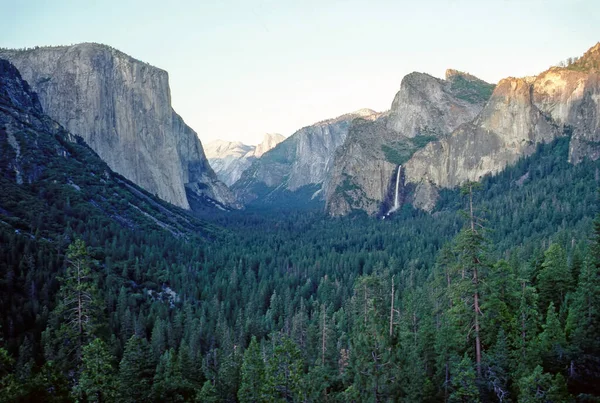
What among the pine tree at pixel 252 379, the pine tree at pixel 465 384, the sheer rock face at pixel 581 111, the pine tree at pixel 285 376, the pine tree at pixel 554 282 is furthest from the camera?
the sheer rock face at pixel 581 111

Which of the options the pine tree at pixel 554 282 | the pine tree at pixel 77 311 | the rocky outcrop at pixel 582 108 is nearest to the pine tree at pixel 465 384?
the pine tree at pixel 554 282

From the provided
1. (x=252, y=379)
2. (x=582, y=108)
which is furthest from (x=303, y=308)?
(x=582, y=108)

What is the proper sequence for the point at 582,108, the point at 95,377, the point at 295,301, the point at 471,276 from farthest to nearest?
the point at 582,108, the point at 295,301, the point at 471,276, the point at 95,377

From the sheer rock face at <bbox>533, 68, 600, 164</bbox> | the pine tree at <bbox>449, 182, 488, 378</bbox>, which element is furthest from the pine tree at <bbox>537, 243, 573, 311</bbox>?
the sheer rock face at <bbox>533, 68, 600, 164</bbox>

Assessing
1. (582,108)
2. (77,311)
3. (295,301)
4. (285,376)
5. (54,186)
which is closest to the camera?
(77,311)

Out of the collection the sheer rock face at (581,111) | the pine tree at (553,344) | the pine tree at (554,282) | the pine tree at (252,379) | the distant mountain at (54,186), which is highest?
the sheer rock face at (581,111)

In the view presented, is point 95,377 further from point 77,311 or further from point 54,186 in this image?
point 54,186

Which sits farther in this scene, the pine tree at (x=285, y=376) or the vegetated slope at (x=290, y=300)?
the pine tree at (x=285, y=376)

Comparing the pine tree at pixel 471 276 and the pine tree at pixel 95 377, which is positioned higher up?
the pine tree at pixel 471 276

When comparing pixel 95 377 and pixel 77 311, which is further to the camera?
pixel 77 311

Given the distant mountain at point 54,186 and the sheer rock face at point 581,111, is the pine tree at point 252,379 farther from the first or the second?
the sheer rock face at point 581,111
